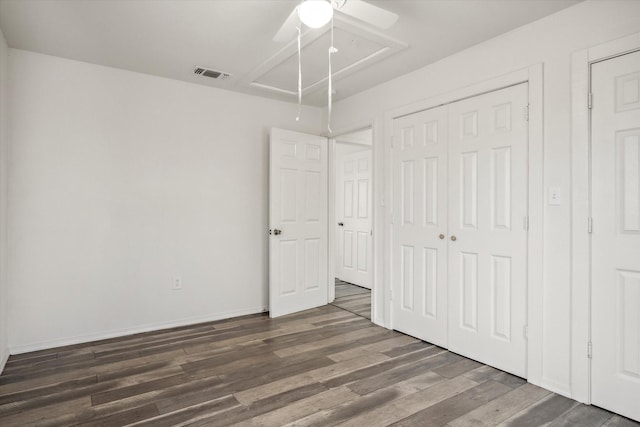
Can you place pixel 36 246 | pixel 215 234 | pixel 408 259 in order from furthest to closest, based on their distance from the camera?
pixel 215 234
pixel 408 259
pixel 36 246

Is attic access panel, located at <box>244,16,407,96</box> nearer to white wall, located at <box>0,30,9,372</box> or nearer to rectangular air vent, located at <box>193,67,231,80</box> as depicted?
rectangular air vent, located at <box>193,67,231,80</box>

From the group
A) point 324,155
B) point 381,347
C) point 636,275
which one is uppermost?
point 324,155

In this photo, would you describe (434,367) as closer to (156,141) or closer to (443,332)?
(443,332)

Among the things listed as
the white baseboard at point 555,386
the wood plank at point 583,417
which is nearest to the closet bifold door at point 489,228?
the white baseboard at point 555,386

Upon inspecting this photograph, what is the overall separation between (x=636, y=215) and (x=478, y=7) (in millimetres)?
1526

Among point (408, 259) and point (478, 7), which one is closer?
point (478, 7)

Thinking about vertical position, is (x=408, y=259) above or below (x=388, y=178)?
below

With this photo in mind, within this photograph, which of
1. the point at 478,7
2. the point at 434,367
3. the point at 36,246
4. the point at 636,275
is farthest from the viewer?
the point at 36,246

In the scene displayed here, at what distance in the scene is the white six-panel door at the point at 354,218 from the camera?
5.51 metres

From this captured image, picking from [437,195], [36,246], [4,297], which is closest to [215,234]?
[36,246]

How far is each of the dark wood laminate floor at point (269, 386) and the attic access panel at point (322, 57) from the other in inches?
94.9

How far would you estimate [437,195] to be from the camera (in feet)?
10.1

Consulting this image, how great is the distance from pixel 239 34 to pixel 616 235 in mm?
2749

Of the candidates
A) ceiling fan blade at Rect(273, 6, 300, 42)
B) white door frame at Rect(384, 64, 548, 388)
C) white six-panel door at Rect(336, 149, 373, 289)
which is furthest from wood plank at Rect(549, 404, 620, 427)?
white six-panel door at Rect(336, 149, 373, 289)
